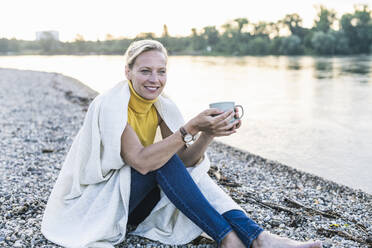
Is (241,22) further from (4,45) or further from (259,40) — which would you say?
(4,45)

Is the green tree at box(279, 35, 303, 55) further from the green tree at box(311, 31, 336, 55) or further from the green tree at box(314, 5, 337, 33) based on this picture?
the green tree at box(314, 5, 337, 33)

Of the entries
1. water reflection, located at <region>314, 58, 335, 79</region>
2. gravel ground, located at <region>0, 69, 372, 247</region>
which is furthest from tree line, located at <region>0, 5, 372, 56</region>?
gravel ground, located at <region>0, 69, 372, 247</region>

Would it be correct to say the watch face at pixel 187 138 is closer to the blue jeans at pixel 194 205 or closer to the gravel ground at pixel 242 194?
the blue jeans at pixel 194 205

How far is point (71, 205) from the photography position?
274 cm

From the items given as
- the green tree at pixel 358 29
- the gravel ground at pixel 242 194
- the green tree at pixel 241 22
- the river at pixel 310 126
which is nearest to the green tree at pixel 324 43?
the green tree at pixel 358 29

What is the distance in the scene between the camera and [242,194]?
4.09 m

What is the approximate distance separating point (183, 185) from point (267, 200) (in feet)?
5.76

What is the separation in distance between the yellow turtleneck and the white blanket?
0.08m

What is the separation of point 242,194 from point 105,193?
191 cm

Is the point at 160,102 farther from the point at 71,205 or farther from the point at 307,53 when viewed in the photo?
the point at 307,53

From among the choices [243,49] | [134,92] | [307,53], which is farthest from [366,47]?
[134,92]

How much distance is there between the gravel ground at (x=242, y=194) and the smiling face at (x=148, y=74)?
1.18 metres

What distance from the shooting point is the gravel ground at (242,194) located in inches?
122

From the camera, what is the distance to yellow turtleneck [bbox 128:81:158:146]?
8.83ft
